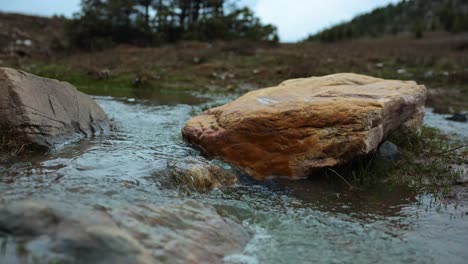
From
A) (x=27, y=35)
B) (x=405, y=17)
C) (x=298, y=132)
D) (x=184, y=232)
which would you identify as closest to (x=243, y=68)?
(x=298, y=132)

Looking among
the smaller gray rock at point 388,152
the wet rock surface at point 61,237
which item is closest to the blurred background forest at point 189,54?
the smaller gray rock at point 388,152

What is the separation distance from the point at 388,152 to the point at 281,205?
2750 mm

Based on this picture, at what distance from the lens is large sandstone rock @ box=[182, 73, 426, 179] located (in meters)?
5.97

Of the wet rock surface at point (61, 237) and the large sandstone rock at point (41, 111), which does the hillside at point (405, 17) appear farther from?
the wet rock surface at point (61, 237)

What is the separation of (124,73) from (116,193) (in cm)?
Result: 1486

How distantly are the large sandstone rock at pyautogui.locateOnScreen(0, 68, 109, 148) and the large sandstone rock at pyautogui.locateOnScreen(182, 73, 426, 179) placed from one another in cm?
204

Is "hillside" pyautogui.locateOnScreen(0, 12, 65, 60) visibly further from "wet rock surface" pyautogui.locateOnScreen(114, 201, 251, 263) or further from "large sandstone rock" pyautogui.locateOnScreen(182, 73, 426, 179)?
"wet rock surface" pyautogui.locateOnScreen(114, 201, 251, 263)

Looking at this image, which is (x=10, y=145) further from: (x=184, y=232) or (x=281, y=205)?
(x=281, y=205)

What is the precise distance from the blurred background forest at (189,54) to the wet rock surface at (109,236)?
11.3 metres

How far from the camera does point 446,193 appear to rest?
230 inches

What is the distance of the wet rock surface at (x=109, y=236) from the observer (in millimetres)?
3219

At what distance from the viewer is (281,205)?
5148 mm

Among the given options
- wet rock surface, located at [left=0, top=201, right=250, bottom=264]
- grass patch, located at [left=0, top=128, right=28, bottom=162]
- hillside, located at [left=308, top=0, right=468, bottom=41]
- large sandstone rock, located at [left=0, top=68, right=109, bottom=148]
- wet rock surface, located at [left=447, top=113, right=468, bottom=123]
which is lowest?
wet rock surface, located at [left=447, top=113, right=468, bottom=123]

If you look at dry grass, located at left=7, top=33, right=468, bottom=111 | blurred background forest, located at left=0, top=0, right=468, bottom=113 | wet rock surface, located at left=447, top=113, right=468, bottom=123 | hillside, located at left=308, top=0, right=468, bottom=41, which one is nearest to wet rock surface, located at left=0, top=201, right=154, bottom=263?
wet rock surface, located at left=447, top=113, right=468, bottom=123
